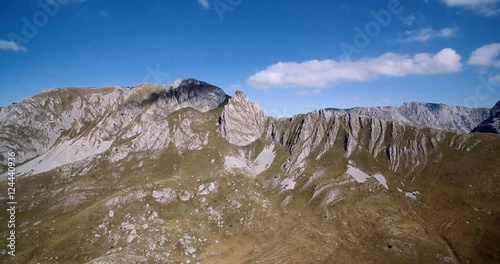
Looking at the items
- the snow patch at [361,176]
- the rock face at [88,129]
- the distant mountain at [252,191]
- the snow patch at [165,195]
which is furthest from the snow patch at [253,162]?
the snow patch at [361,176]

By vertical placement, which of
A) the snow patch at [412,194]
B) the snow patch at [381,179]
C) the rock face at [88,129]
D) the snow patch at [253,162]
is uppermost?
the rock face at [88,129]

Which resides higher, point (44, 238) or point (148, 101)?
point (148, 101)

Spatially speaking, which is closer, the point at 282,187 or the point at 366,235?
the point at 366,235

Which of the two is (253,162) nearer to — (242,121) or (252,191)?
(252,191)

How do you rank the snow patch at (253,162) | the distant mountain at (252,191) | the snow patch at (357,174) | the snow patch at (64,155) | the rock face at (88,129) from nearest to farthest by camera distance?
the distant mountain at (252,191) → the snow patch at (357,174) → the snow patch at (253,162) → the snow patch at (64,155) → the rock face at (88,129)

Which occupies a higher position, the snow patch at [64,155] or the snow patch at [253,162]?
the snow patch at [64,155]

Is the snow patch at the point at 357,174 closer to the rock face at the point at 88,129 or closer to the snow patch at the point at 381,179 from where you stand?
the snow patch at the point at 381,179

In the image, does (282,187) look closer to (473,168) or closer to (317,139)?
(317,139)

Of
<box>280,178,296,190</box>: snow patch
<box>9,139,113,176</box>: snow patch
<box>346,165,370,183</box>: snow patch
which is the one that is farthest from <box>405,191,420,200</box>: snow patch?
<box>9,139,113,176</box>: snow patch

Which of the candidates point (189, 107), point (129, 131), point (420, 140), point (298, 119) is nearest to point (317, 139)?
point (298, 119)
